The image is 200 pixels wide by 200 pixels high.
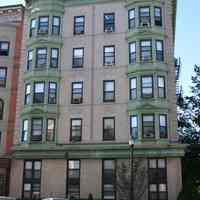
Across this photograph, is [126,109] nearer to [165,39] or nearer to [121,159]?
[121,159]

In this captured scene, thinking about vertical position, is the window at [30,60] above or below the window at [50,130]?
above

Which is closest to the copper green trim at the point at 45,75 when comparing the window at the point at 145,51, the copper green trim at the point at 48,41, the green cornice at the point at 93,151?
the copper green trim at the point at 48,41

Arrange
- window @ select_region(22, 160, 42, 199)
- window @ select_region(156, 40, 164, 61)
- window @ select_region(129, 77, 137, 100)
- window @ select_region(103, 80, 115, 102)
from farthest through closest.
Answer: window @ select_region(103, 80, 115, 102) → window @ select_region(156, 40, 164, 61) → window @ select_region(129, 77, 137, 100) → window @ select_region(22, 160, 42, 199)

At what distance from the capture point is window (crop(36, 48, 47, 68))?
3741 centimetres

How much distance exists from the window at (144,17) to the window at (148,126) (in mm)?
9426

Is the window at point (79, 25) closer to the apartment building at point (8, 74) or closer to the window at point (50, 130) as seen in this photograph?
the apartment building at point (8, 74)

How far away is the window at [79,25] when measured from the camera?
38375 mm

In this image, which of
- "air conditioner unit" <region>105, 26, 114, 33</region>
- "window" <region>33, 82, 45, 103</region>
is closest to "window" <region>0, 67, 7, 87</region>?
"window" <region>33, 82, 45, 103</region>

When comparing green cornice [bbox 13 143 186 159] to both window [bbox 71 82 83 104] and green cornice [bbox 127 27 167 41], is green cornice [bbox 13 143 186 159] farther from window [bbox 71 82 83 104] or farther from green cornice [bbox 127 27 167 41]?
green cornice [bbox 127 27 167 41]

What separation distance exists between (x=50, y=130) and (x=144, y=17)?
581 inches

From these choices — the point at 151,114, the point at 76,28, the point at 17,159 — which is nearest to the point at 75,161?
the point at 17,159

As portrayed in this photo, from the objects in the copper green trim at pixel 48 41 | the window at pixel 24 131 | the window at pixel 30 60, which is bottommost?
the window at pixel 24 131

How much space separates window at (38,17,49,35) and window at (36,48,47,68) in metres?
2.02

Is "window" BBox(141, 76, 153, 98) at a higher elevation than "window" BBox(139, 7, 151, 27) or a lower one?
lower
